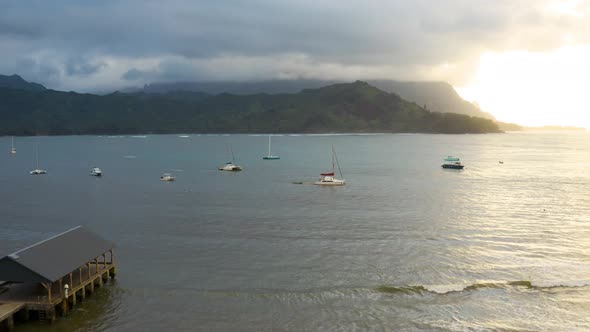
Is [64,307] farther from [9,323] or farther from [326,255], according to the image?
[326,255]

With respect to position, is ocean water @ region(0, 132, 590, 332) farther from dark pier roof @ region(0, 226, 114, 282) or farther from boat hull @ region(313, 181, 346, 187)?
boat hull @ region(313, 181, 346, 187)

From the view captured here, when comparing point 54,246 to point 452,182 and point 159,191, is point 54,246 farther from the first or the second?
point 452,182

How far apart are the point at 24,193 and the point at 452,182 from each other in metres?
98.2

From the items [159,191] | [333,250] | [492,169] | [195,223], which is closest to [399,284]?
[333,250]

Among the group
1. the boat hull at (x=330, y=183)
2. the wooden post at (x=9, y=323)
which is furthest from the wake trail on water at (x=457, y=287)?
the boat hull at (x=330, y=183)

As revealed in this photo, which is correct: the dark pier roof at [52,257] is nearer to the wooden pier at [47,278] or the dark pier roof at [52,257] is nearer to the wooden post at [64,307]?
the wooden pier at [47,278]

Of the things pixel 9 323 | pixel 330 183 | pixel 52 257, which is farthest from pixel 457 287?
pixel 330 183

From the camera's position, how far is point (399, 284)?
40.0 metres

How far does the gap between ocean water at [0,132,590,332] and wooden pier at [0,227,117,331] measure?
1.06 metres

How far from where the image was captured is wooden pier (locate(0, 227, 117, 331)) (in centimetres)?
3142

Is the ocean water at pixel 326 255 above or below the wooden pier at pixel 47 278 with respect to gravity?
below

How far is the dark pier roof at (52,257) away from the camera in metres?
31.4

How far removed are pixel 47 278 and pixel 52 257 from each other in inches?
116

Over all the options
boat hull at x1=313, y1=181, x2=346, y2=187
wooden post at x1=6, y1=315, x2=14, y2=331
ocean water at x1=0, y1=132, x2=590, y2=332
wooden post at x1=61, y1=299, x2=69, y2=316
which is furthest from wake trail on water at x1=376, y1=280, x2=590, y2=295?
boat hull at x1=313, y1=181, x2=346, y2=187
